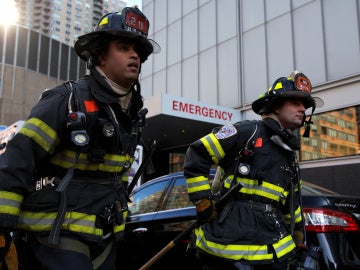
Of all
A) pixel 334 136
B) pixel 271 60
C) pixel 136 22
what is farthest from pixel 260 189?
pixel 271 60

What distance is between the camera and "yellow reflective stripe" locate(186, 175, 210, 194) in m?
2.74

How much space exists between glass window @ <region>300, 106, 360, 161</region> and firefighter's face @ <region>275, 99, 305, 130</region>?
858 cm

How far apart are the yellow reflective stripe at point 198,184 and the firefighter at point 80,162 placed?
70cm

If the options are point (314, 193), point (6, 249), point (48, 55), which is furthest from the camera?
point (48, 55)

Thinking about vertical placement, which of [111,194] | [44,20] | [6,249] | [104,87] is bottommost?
[6,249]

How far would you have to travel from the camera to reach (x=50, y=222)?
1.79 metres

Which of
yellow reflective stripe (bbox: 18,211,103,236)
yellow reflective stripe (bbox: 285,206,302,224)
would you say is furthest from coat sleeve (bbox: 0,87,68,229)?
yellow reflective stripe (bbox: 285,206,302,224)

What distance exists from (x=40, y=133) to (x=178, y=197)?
2661mm

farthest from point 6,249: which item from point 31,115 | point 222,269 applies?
point 222,269

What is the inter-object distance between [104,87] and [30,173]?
1.92ft

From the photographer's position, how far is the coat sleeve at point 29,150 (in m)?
1.62

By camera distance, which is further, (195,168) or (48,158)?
(195,168)

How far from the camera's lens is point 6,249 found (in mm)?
1609

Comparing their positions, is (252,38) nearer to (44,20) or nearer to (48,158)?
(48,158)
